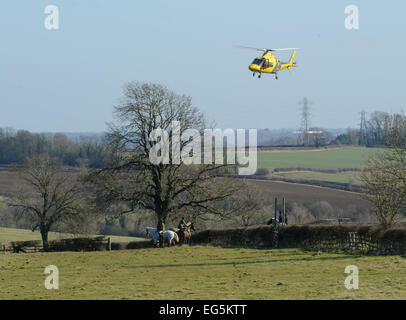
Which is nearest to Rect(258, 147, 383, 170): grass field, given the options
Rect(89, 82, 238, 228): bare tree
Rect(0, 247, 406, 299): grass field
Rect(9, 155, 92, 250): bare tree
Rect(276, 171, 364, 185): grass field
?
Rect(276, 171, 364, 185): grass field

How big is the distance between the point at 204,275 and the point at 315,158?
→ 9243 centimetres

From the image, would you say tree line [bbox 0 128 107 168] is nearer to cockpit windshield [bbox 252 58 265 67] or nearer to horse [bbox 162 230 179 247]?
horse [bbox 162 230 179 247]

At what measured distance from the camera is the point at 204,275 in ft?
85.4

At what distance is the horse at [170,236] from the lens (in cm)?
3928

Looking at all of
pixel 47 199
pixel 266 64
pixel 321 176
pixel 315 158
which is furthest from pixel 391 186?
pixel 315 158

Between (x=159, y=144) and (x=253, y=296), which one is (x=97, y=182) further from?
(x=253, y=296)

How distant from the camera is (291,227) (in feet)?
122

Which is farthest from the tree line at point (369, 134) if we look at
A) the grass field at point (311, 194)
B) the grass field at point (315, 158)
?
the grass field at point (311, 194)

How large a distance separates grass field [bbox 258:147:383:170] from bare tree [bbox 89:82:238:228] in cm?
5941

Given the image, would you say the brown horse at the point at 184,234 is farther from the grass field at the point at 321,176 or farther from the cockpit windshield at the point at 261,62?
the grass field at the point at 321,176

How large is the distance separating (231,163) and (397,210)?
44.6ft

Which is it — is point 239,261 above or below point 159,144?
below

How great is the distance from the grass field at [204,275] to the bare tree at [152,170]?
853 centimetres
